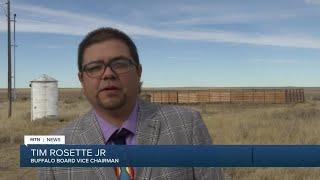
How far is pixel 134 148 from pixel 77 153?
0.84ft

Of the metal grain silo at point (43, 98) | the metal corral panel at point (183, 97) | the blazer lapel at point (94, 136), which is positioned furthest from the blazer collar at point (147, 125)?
the metal corral panel at point (183, 97)

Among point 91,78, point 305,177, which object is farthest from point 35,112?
point 91,78

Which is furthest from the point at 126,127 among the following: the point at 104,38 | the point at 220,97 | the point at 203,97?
the point at 220,97

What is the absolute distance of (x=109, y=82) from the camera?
258 centimetres

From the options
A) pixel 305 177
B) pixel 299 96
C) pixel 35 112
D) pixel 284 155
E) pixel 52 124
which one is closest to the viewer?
pixel 284 155

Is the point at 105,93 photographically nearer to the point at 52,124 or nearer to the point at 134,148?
the point at 134,148

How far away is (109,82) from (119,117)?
0.19m

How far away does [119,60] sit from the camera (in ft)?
8.61

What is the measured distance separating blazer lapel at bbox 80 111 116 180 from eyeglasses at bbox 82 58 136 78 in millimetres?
247

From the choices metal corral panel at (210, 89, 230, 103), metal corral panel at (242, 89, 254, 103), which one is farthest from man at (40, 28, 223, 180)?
metal corral panel at (242, 89, 254, 103)

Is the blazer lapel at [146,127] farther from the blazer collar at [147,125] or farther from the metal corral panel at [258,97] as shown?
the metal corral panel at [258,97]

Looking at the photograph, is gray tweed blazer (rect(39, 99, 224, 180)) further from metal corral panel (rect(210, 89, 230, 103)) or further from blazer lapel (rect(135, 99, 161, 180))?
metal corral panel (rect(210, 89, 230, 103))

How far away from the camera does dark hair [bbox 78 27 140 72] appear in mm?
2703

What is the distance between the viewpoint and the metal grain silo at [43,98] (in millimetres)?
29609
